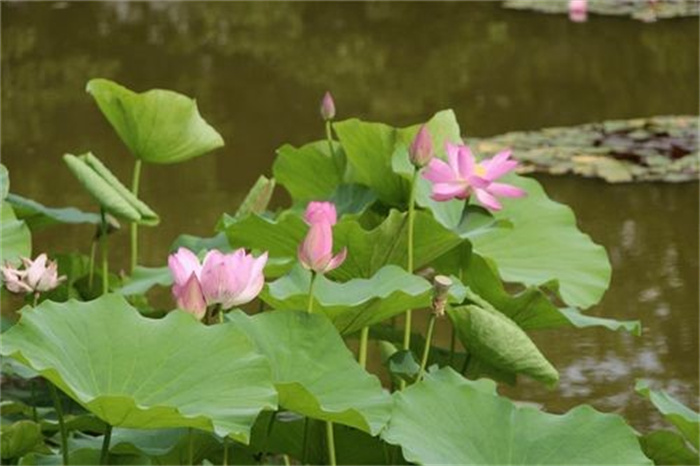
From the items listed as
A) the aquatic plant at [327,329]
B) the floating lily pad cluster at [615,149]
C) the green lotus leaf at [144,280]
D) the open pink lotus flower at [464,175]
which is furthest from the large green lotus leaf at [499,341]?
the floating lily pad cluster at [615,149]

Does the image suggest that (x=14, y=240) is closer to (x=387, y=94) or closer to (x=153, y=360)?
(x=153, y=360)

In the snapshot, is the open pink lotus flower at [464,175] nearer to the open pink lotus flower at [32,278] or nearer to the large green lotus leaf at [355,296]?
the large green lotus leaf at [355,296]

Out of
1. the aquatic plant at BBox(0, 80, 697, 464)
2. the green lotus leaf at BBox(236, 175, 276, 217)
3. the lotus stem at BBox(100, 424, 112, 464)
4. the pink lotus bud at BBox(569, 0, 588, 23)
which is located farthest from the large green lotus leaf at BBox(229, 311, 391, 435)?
the pink lotus bud at BBox(569, 0, 588, 23)

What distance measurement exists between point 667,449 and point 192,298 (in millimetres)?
675

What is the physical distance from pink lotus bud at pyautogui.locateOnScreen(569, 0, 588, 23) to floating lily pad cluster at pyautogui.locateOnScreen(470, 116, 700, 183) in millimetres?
947

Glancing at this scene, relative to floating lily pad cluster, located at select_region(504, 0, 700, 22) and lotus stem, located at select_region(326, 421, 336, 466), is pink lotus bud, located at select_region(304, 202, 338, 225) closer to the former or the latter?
lotus stem, located at select_region(326, 421, 336, 466)

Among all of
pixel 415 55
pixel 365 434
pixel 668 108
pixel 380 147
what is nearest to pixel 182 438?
pixel 365 434

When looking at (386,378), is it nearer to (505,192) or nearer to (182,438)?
(505,192)

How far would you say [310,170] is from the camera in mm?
2209

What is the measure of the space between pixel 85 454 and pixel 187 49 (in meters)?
4.36

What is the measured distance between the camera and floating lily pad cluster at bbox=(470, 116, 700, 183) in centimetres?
430

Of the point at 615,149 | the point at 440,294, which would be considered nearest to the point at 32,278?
the point at 440,294

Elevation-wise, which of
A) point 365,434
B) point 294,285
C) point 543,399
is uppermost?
point 294,285

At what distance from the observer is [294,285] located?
1615 millimetres
